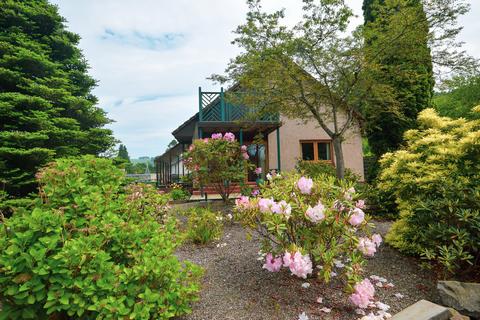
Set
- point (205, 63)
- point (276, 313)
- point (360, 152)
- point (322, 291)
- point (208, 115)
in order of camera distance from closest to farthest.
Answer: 1. point (276, 313)
2. point (322, 291)
3. point (205, 63)
4. point (208, 115)
5. point (360, 152)

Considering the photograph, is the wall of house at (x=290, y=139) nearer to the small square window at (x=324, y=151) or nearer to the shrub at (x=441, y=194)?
the small square window at (x=324, y=151)

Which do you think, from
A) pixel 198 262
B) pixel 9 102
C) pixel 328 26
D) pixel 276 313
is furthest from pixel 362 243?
pixel 9 102

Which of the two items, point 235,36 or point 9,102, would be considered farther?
point 235,36

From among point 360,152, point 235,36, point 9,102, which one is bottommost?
point 360,152

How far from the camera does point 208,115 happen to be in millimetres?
11906

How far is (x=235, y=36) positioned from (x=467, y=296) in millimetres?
7216

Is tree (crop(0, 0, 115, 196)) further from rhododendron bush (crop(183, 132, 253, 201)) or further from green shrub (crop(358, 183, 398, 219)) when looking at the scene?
green shrub (crop(358, 183, 398, 219))

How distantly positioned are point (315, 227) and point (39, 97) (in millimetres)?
7980

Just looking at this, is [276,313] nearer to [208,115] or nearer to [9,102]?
[9,102]

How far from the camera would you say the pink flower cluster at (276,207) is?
2.55 m

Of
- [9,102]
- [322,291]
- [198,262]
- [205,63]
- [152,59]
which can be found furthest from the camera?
[205,63]

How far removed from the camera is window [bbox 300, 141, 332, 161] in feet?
44.8

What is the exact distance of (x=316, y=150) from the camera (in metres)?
13.7

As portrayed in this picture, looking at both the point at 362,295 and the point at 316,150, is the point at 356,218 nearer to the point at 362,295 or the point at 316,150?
the point at 362,295
